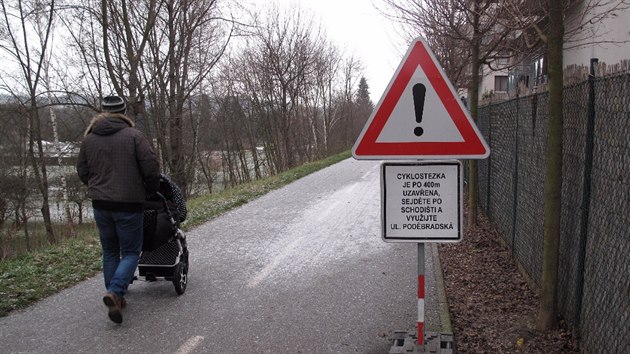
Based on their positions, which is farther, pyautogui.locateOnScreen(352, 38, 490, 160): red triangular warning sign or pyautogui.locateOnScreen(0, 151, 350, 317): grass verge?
pyautogui.locateOnScreen(0, 151, 350, 317): grass verge

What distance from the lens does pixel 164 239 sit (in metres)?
5.06

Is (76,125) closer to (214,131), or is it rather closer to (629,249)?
(214,131)

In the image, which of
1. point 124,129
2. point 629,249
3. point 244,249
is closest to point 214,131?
point 244,249

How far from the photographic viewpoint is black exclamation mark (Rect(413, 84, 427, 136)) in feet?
11.1

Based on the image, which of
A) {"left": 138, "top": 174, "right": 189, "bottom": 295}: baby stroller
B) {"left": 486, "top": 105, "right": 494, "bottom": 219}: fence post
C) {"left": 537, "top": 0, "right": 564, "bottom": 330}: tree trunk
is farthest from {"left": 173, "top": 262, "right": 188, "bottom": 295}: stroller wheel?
{"left": 486, "top": 105, "right": 494, "bottom": 219}: fence post

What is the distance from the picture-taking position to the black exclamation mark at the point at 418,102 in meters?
3.39

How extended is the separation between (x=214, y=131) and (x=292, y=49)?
10.3 m

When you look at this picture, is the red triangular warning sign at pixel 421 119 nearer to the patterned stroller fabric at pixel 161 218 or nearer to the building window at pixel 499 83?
the patterned stroller fabric at pixel 161 218

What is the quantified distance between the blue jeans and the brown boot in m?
0.09

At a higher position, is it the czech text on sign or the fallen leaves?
the czech text on sign

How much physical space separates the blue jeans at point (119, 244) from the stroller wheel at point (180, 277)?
0.58 m

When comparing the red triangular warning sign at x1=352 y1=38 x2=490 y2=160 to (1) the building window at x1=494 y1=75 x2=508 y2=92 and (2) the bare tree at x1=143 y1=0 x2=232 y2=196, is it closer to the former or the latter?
(2) the bare tree at x1=143 y1=0 x2=232 y2=196

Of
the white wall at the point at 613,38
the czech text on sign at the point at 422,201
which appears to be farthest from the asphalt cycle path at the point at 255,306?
the white wall at the point at 613,38

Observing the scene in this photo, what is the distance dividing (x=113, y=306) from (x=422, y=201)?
276 centimetres
